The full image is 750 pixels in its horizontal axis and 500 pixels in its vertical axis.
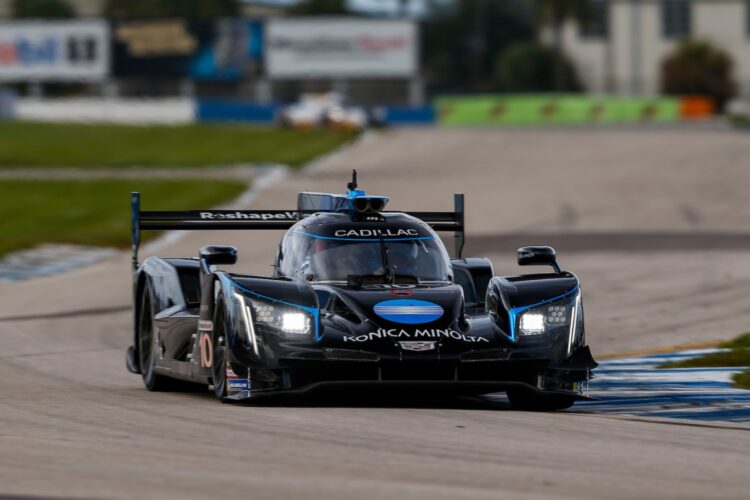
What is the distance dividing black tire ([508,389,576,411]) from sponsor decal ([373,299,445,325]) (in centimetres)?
69

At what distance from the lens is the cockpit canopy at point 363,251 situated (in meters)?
10.8

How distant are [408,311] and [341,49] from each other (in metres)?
91.1

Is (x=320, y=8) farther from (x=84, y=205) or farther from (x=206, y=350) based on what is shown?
(x=206, y=350)

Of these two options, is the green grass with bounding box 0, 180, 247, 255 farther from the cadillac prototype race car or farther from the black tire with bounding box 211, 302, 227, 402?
the black tire with bounding box 211, 302, 227, 402

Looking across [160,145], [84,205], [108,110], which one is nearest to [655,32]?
[108,110]

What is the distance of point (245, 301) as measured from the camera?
9.91 metres

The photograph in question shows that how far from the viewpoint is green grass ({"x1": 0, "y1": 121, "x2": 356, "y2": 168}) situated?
50.5m

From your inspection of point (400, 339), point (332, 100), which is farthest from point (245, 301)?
Result: point (332, 100)

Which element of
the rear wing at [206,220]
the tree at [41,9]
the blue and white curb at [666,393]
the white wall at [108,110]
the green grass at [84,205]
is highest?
the tree at [41,9]

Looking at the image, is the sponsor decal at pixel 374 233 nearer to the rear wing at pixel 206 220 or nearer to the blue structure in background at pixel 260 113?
the rear wing at pixel 206 220

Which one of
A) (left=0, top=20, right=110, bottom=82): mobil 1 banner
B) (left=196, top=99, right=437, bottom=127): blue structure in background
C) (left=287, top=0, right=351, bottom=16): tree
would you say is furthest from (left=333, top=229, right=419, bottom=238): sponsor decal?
(left=287, top=0, right=351, bottom=16): tree

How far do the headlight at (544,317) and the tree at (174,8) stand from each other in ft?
445

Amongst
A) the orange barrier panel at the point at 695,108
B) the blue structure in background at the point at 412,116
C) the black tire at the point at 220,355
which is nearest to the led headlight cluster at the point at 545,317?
the black tire at the point at 220,355

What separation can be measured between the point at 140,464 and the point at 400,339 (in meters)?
2.70
